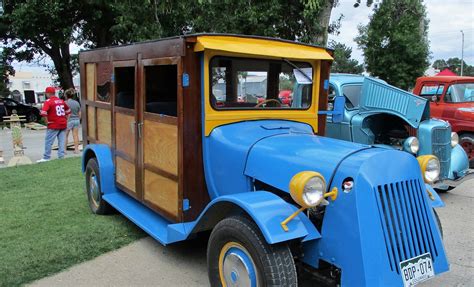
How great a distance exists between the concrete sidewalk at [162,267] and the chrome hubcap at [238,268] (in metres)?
0.66

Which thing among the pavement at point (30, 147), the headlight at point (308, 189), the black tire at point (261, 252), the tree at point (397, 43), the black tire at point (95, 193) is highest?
the tree at point (397, 43)

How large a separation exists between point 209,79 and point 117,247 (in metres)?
2.06

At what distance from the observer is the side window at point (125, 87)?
4770 mm

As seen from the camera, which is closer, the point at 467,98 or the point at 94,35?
the point at 467,98

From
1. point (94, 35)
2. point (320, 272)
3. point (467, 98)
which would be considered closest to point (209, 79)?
point (320, 272)

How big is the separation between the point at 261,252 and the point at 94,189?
11.4 ft

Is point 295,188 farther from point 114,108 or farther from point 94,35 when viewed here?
point 94,35

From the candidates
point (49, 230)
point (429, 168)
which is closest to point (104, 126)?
point (49, 230)

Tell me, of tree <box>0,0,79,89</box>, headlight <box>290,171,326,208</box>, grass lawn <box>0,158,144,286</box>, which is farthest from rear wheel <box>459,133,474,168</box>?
tree <box>0,0,79,89</box>

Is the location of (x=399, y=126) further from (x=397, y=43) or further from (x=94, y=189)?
(x=397, y=43)

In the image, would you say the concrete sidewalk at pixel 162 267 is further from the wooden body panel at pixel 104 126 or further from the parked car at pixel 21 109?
the parked car at pixel 21 109

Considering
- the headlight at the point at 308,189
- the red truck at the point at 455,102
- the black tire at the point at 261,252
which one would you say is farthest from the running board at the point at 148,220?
the red truck at the point at 455,102

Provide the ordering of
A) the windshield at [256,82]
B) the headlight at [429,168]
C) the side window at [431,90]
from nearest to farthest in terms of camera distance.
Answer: the headlight at [429,168] < the windshield at [256,82] < the side window at [431,90]

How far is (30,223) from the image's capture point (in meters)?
5.04
